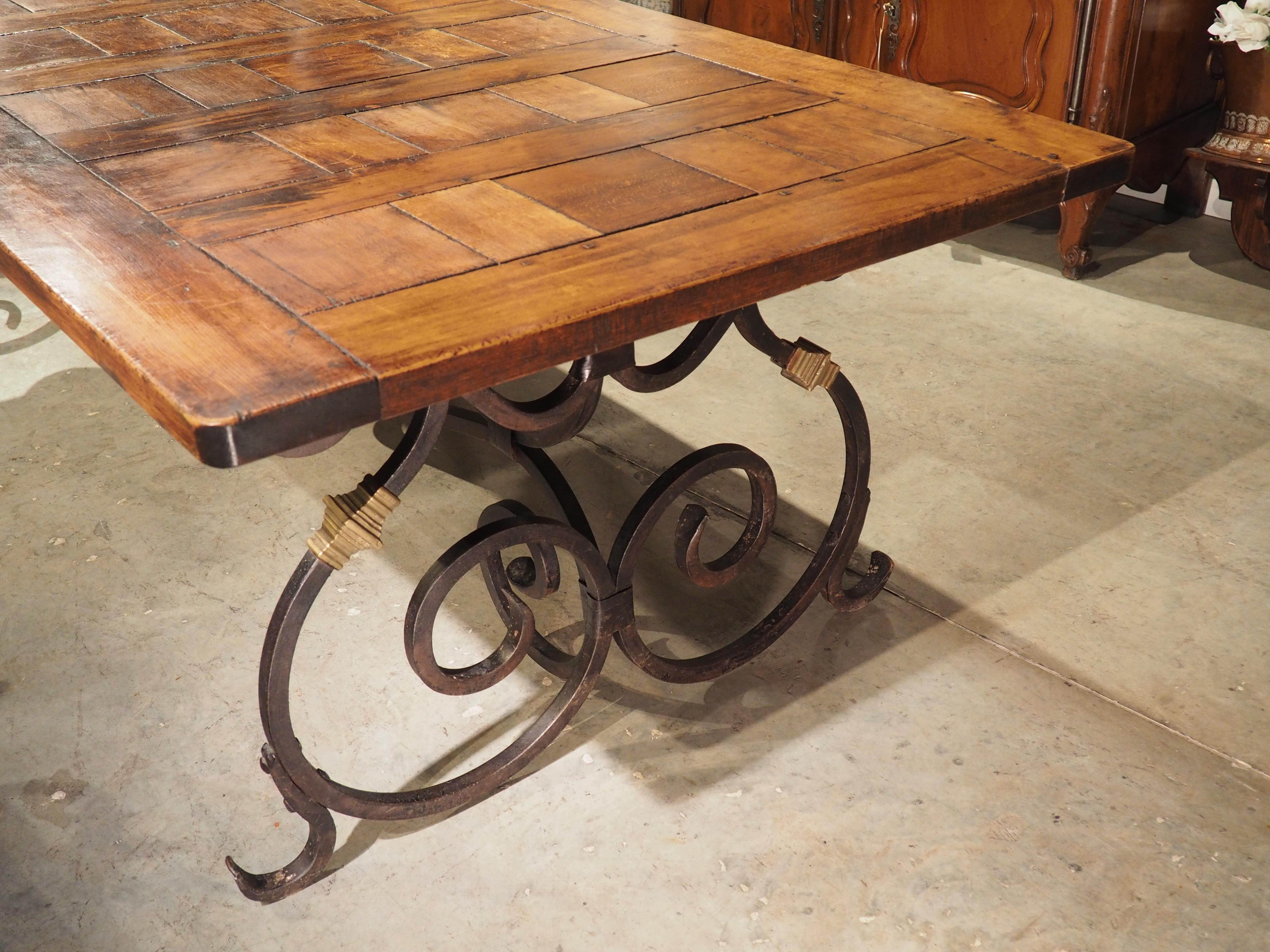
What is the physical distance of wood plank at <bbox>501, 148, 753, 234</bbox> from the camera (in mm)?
1271

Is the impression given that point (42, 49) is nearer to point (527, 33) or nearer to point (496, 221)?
point (527, 33)

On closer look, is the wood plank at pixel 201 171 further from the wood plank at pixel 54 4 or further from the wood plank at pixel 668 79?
the wood plank at pixel 54 4

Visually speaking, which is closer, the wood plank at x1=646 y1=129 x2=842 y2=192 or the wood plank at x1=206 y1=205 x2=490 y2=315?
the wood plank at x1=206 y1=205 x2=490 y2=315

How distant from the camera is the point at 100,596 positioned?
1.90 m

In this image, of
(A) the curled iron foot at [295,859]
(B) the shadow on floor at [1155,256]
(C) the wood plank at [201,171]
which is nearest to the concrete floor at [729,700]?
(A) the curled iron foot at [295,859]

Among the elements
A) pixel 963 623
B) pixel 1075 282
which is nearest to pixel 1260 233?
pixel 1075 282

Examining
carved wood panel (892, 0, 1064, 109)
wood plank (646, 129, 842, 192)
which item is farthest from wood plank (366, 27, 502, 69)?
carved wood panel (892, 0, 1064, 109)

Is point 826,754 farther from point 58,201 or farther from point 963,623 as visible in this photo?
point 58,201

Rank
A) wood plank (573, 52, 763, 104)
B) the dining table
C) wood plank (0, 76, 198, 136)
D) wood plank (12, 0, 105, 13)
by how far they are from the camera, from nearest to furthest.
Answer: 1. the dining table
2. wood plank (0, 76, 198, 136)
3. wood plank (573, 52, 763, 104)
4. wood plank (12, 0, 105, 13)

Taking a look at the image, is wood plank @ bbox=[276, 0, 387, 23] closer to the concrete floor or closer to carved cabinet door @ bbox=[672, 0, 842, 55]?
the concrete floor

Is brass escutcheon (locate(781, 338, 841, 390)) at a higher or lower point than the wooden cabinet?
lower

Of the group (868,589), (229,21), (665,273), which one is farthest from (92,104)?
(868,589)

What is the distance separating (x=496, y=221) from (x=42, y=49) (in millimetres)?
1119

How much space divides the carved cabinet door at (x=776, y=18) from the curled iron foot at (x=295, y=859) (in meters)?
2.38
